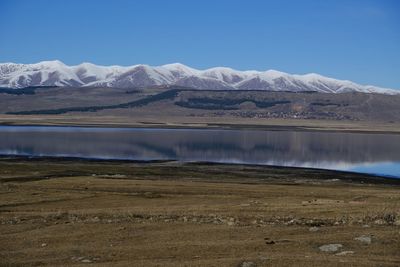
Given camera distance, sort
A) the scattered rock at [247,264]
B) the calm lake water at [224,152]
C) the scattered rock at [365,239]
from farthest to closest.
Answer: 1. the calm lake water at [224,152]
2. the scattered rock at [365,239]
3. the scattered rock at [247,264]

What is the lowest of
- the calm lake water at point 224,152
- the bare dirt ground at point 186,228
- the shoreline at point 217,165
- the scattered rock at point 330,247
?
the calm lake water at point 224,152

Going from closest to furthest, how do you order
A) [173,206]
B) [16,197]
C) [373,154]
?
1. [173,206]
2. [16,197]
3. [373,154]

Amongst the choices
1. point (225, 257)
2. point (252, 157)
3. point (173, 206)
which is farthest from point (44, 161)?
point (225, 257)

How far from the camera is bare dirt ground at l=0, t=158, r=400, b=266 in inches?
775

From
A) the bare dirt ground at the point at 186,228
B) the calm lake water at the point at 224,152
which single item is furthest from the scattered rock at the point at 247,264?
the calm lake water at the point at 224,152

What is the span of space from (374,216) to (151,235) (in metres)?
10.8

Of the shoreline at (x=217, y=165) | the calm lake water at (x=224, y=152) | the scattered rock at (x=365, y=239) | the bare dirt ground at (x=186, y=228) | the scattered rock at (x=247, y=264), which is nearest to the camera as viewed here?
the scattered rock at (x=247, y=264)

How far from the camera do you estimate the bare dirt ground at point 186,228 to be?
19.7 meters

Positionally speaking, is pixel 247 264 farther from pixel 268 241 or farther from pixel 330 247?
pixel 268 241

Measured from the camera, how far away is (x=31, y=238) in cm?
2392

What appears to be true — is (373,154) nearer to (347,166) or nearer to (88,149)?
(347,166)

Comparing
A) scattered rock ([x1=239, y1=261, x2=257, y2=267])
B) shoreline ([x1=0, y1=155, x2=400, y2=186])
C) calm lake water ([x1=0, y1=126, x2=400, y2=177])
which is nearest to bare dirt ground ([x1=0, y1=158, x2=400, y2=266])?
scattered rock ([x1=239, y1=261, x2=257, y2=267])

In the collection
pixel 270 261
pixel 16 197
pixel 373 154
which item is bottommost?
pixel 373 154

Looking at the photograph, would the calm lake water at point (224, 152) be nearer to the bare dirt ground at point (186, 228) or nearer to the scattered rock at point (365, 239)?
the bare dirt ground at point (186, 228)
